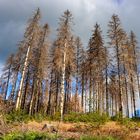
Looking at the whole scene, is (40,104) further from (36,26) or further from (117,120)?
(117,120)

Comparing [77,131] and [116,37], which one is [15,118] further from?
[116,37]

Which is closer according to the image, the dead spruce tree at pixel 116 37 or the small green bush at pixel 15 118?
the small green bush at pixel 15 118

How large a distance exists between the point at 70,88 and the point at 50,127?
26.3m

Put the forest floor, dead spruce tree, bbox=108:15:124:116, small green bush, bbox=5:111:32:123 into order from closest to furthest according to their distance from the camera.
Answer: the forest floor
small green bush, bbox=5:111:32:123
dead spruce tree, bbox=108:15:124:116

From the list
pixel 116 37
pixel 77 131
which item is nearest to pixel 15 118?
pixel 77 131

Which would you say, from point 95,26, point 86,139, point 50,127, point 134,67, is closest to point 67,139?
point 86,139

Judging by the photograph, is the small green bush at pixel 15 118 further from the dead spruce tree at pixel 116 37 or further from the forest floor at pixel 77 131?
the dead spruce tree at pixel 116 37

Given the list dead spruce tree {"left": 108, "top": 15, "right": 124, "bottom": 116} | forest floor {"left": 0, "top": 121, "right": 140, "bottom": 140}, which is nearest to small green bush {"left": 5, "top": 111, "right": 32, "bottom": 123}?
forest floor {"left": 0, "top": 121, "right": 140, "bottom": 140}

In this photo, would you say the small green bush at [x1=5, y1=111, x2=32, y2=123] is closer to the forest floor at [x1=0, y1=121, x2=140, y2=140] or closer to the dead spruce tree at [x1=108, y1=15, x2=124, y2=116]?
the forest floor at [x1=0, y1=121, x2=140, y2=140]

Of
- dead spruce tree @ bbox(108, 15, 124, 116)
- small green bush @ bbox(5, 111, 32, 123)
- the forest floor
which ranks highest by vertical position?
dead spruce tree @ bbox(108, 15, 124, 116)

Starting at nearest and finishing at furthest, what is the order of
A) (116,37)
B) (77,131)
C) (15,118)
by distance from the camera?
(77,131) < (15,118) < (116,37)

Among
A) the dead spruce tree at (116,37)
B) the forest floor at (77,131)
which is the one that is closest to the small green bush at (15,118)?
the forest floor at (77,131)

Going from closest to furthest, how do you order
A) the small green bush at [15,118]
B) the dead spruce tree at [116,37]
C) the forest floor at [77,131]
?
the forest floor at [77,131], the small green bush at [15,118], the dead spruce tree at [116,37]

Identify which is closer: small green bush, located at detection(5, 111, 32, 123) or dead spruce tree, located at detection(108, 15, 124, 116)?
small green bush, located at detection(5, 111, 32, 123)
